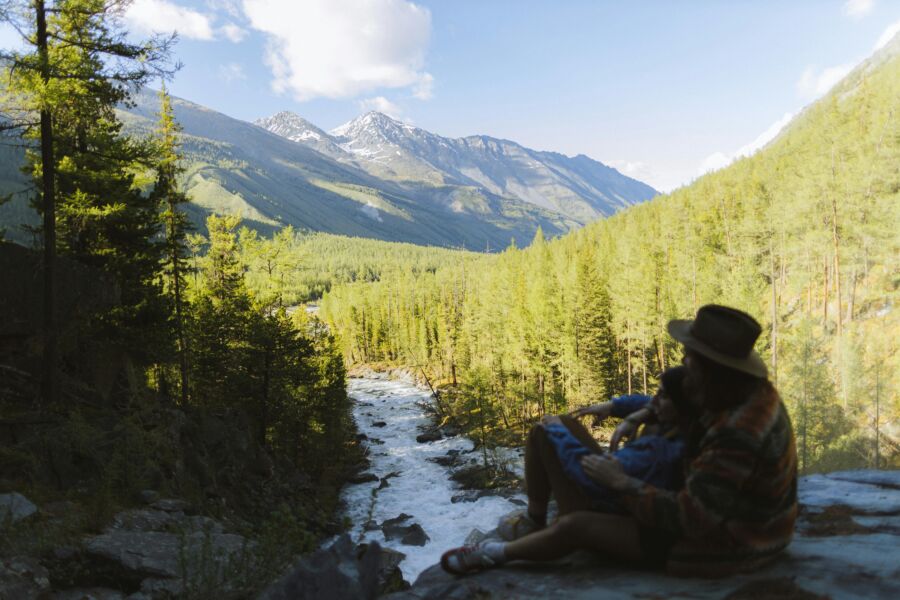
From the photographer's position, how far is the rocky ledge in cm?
282

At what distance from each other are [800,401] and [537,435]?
31.8 meters

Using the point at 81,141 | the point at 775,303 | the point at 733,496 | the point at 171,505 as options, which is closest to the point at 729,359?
the point at 733,496

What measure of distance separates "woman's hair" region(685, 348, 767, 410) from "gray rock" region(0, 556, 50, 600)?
579cm

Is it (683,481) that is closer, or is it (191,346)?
(683,481)

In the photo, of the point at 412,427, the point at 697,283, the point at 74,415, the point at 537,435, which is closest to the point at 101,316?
the point at 74,415

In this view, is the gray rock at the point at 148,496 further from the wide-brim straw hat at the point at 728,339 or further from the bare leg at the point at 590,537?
the wide-brim straw hat at the point at 728,339

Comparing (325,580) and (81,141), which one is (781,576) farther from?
(81,141)

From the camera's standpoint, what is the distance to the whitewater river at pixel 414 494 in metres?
20.4

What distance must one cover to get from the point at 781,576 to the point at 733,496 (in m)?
0.70

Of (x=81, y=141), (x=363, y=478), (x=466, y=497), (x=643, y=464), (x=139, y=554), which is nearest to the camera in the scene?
(x=643, y=464)

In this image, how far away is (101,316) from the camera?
634 inches

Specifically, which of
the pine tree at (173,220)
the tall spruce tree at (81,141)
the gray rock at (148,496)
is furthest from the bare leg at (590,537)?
the pine tree at (173,220)

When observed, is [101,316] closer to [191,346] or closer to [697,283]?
[191,346]

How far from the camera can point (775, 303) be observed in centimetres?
3834
